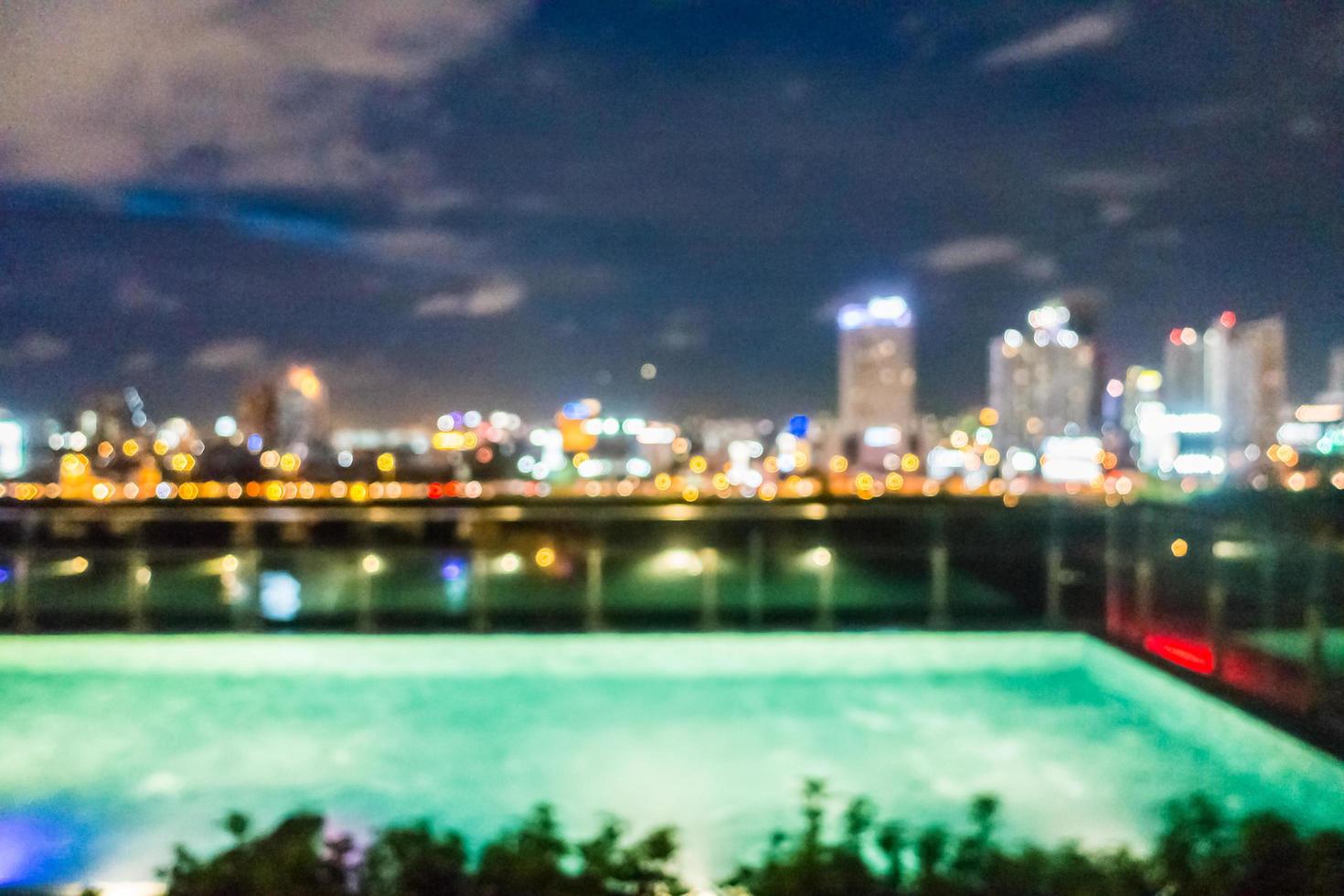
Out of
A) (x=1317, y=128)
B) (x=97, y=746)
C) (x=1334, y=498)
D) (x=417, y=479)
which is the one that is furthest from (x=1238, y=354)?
(x=97, y=746)

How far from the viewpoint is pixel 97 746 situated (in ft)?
17.3

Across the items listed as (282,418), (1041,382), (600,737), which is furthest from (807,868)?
(1041,382)

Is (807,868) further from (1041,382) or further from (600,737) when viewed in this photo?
(1041,382)

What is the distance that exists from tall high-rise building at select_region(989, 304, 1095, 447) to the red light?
175 feet

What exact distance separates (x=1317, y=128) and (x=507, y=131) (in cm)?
878

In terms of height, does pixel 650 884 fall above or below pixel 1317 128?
below

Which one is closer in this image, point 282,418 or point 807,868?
point 807,868

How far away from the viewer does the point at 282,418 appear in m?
43.9

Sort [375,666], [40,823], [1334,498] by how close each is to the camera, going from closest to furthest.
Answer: [40,823] → [375,666] → [1334,498]

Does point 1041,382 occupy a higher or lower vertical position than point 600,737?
higher

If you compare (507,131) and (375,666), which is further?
(507,131)

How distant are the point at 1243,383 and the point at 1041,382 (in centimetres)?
1828

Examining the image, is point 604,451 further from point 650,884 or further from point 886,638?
point 650,884

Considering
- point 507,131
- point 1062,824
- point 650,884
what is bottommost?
point 1062,824
